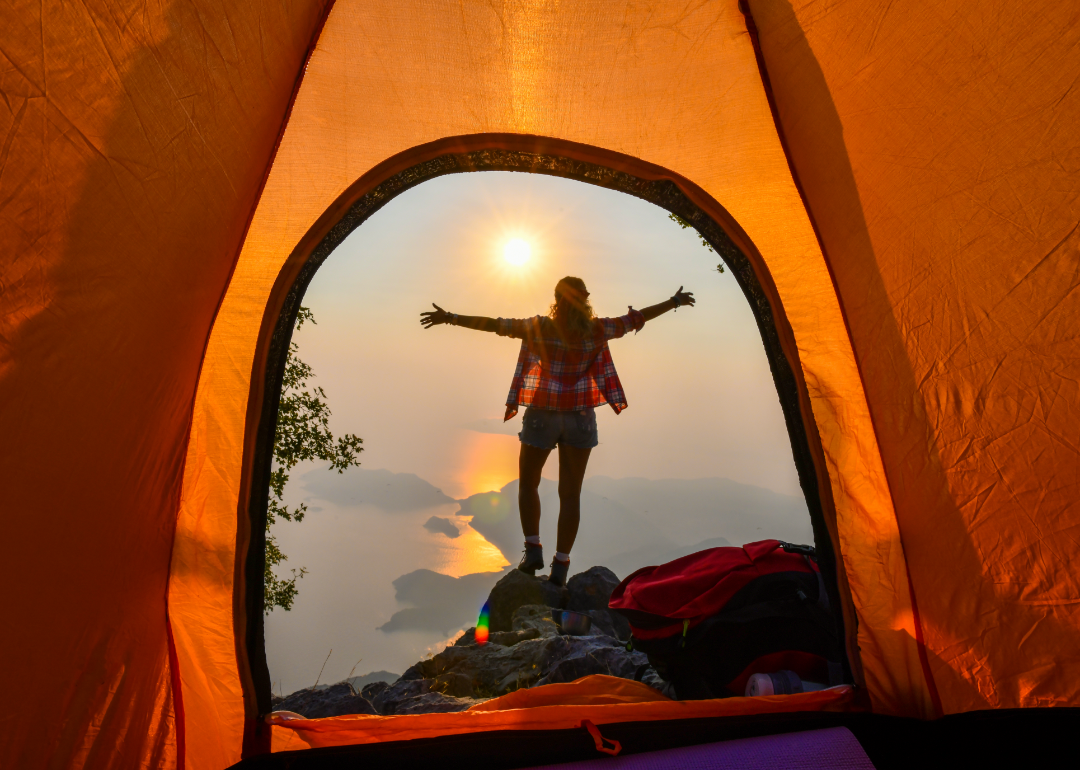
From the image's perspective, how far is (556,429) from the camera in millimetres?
3312

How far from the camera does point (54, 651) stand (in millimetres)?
1041

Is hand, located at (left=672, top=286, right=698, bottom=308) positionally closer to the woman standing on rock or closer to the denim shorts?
the woman standing on rock

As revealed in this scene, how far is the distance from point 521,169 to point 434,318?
1336 mm

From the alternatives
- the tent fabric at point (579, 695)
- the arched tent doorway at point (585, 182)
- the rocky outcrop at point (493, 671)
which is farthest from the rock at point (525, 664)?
the arched tent doorway at point (585, 182)

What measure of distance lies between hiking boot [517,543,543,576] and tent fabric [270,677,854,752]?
194 cm

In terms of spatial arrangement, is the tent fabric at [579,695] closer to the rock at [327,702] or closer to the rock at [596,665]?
the rock at [596,665]

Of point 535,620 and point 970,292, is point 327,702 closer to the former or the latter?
point 535,620

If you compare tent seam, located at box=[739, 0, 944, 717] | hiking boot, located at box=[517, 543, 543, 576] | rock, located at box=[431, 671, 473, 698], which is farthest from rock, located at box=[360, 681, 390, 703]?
tent seam, located at box=[739, 0, 944, 717]

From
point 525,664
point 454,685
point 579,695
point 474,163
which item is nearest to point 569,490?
point 525,664

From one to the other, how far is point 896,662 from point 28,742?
2012 mm

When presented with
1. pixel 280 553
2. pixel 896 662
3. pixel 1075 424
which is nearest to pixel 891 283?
pixel 1075 424

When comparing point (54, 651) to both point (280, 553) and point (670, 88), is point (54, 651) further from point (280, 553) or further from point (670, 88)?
point (280, 553)

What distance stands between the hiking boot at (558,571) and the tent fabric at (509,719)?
191 centimetres

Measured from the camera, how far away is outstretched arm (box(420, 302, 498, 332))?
3.08m
